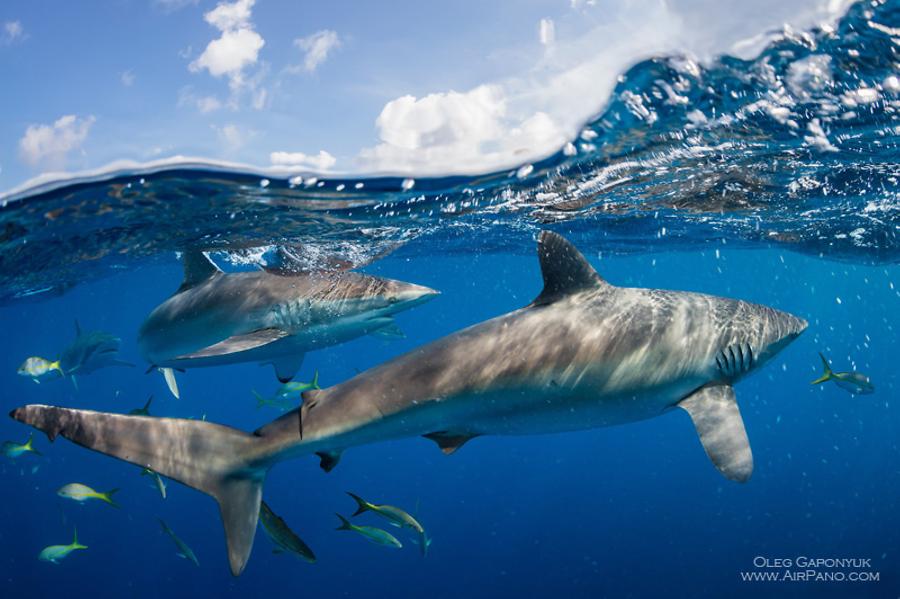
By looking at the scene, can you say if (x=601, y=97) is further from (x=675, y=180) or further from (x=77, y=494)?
(x=77, y=494)

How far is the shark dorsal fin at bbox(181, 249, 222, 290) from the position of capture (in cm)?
960

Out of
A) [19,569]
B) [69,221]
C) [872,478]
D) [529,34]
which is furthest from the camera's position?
[872,478]

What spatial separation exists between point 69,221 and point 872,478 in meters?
52.9

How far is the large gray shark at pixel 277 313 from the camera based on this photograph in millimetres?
8039

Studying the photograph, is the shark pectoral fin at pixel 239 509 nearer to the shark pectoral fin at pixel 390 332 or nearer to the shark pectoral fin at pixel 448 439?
the shark pectoral fin at pixel 448 439

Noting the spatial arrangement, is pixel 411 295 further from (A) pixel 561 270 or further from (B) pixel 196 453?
(B) pixel 196 453

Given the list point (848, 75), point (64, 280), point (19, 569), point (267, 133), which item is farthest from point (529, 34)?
point (19, 569)

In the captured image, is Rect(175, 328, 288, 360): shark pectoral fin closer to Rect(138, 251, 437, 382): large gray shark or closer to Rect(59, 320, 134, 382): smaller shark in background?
Rect(138, 251, 437, 382): large gray shark

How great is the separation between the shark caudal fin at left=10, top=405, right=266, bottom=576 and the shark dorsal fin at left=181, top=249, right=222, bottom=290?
5677mm

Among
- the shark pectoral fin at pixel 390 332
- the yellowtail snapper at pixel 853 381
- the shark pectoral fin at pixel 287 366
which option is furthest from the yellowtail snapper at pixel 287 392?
the yellowtail snapper at pixel 853 381

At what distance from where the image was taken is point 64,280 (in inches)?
1012

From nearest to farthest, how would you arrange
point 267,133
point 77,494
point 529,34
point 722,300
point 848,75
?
point 722,300, point 529,34, point 848,75, point 267,133, point 77,494

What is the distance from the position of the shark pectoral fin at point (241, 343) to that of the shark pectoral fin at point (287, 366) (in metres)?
1.38

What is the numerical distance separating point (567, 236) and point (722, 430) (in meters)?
17.5
